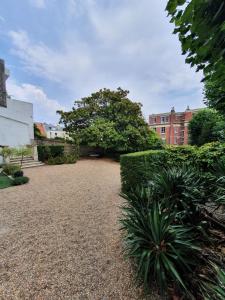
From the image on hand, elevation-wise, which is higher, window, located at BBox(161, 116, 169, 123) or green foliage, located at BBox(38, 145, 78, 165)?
window, located at BBox(161, 116, 169, 123)

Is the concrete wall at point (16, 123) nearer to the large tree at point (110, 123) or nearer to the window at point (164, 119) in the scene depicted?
the large tree at point (110, 123)

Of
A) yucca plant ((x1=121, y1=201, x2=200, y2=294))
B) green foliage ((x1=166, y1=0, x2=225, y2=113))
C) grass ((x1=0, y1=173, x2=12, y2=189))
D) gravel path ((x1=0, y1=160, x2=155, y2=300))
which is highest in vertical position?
green foliage ((x1=166, y1=0, x2=225, y2=113))

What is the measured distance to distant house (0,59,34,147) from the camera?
43.9ft

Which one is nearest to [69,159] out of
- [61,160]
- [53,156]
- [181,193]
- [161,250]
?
[61,160]

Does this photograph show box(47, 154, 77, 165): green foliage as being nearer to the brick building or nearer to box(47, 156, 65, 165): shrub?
box(47, 156, 65, 165): shrub

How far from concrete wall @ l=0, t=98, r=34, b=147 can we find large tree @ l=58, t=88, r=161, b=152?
10.3 ft

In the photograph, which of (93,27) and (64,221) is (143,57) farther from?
(64,221)

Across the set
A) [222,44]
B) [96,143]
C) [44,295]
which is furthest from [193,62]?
[96,143]

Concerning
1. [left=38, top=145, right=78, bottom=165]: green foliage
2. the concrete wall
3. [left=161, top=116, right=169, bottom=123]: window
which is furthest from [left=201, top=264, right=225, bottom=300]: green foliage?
[left=161, top=116, right=169, bottom=123]: window

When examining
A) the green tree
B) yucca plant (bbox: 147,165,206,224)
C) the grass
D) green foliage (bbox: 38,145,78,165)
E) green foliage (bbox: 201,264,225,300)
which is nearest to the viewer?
green foliage (bbox: 201,264,225,300)

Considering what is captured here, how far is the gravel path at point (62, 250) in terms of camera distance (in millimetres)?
2131

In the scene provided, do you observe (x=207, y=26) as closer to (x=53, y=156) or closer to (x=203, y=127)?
(x=203, y=127)

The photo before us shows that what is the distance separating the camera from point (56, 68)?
10.8 m

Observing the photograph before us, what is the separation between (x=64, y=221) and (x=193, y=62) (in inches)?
158
